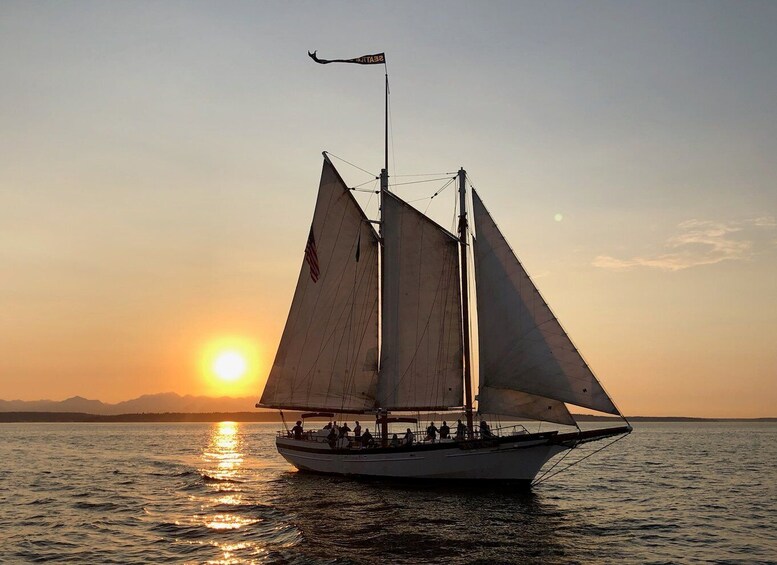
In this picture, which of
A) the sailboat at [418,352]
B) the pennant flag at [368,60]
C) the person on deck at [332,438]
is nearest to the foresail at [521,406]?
the sailboat at [418,352]

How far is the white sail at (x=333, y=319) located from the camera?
4878cm

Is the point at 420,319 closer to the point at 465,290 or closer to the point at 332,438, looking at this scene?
the point at 465,290

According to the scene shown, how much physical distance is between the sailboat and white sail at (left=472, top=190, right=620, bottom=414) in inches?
2.6

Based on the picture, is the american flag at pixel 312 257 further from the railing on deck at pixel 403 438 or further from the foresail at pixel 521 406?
the foresail at pixel 521 406

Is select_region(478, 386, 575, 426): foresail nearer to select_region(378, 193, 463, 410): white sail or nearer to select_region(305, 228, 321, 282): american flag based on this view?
select_region(378, 193, 463, 410): white sail

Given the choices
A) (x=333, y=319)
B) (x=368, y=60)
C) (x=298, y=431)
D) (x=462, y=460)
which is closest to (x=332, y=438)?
(x=298, y=431)

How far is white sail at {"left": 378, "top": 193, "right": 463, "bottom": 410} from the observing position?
44.3 meters

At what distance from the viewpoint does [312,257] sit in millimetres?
51281

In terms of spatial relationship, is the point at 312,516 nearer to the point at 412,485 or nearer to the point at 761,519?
the point at 412,485

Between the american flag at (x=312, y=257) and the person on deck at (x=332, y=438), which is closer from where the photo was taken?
the person on deck at (x=332, y=438)

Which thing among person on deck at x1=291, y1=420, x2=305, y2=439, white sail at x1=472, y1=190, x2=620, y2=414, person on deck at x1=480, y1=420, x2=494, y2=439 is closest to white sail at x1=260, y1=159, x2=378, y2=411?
person on deck at x1=291, y1=420, x2=305, y2=439

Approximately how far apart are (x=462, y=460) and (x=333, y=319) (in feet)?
50.2

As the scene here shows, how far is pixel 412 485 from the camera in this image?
4128 centimetres

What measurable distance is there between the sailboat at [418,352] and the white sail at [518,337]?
2.6 inches
